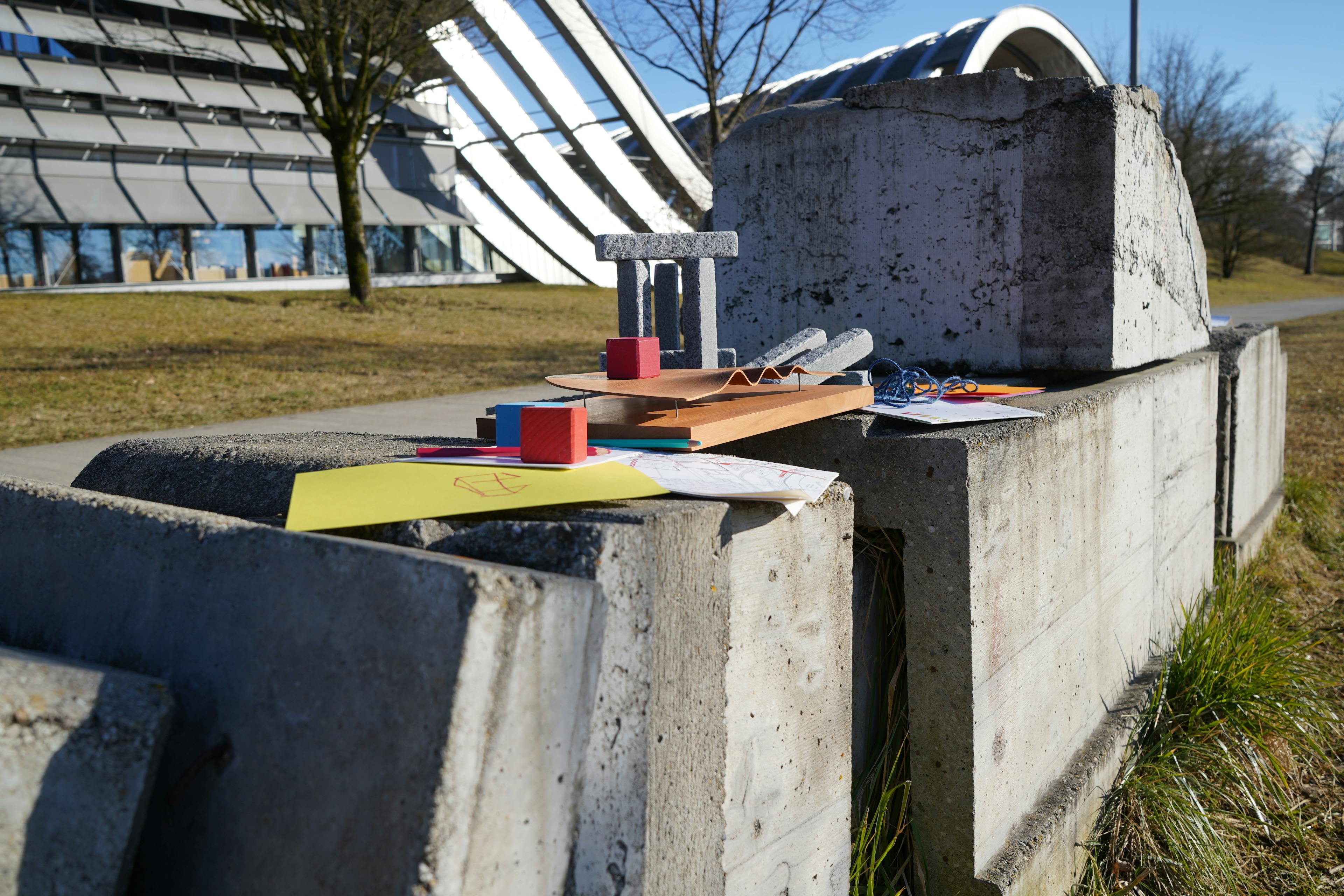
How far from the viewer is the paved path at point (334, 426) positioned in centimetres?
640

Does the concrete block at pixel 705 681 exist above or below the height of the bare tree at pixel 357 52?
below

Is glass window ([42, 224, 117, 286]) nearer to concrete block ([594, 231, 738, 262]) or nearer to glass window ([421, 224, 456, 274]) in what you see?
glass window ([421, 224, 456, 274])

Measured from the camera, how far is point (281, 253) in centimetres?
2681

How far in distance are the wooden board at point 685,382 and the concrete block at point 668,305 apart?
71cm

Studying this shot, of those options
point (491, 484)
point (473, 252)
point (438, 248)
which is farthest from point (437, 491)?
point (473, 252)

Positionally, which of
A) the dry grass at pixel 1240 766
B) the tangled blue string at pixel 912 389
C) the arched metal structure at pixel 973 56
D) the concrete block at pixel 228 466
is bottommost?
the dry grass at pixel 1240 766

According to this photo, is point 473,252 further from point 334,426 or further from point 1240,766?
point 1240,766

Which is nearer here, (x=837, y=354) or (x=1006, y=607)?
(x=1006, y=607)

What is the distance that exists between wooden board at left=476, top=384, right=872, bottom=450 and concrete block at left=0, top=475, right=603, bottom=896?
91 centimetres

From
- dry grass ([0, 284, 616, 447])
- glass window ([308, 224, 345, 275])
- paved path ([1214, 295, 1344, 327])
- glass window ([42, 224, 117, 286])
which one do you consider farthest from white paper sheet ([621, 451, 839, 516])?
glass window ([308, 224, 345, 275])

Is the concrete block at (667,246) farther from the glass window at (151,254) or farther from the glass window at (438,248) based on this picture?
the glass window at (438,248)

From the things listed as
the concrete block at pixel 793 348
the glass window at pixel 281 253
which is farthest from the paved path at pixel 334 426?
the glass window at pixel 281 253

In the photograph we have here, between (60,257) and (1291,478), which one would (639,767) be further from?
(60,257)

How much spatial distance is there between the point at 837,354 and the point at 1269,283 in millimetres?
47739
